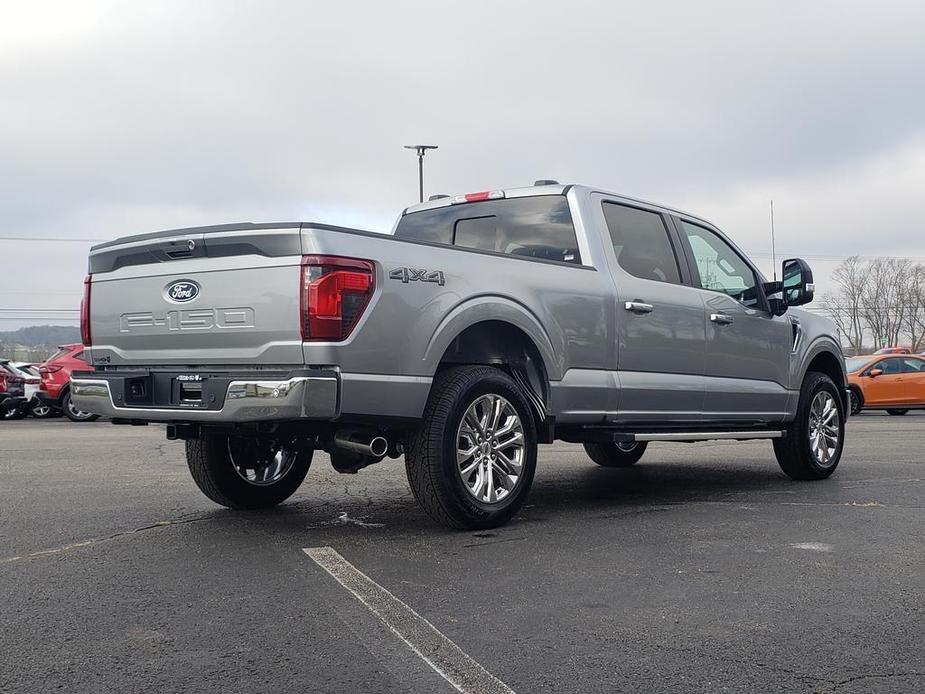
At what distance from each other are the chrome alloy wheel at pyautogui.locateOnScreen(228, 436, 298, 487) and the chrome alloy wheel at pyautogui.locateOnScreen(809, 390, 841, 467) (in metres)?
4.40

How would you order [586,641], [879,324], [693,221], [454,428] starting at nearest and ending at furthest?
[586,641]
[454,428]
[693,221]
[879,324]

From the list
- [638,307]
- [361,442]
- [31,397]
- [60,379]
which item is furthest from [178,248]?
[31,397]

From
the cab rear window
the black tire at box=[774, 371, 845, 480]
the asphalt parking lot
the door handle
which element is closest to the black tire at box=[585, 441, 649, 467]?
the black tire at box=[774, 371, 845, 480]

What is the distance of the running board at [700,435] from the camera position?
267 inches

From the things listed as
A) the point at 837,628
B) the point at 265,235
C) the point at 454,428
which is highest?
the point at 265,235

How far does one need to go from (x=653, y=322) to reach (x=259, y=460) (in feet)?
9.14

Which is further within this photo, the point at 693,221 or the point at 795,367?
the point at 795,367

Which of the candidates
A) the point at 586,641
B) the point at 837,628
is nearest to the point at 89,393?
the point at 586,641

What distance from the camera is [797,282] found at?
8219 mm

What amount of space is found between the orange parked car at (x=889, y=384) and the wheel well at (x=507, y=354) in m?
18.6

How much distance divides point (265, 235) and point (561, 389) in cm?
212

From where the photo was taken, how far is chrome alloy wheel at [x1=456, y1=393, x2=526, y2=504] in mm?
5715

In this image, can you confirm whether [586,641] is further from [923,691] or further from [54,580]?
[54,580]

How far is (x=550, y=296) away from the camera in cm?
622
